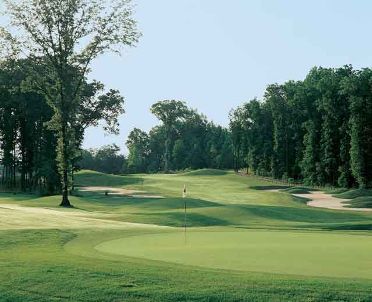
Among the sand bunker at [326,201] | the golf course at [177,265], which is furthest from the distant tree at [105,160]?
the golf course at [177,265]

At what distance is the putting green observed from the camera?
13078mm

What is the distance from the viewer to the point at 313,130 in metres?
90.2

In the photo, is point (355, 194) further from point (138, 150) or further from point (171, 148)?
point (138, 150)

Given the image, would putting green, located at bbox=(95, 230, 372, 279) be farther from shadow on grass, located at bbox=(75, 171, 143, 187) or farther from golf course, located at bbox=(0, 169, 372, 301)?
shadow on grass, located at bbox=(75, 171, 143, 187)

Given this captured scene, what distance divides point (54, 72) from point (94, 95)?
104ft

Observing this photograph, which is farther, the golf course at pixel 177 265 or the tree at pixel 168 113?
the tree at pixel 168 113

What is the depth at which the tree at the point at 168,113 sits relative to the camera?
479ft

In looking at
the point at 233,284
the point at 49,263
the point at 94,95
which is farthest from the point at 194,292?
the point at 94,95

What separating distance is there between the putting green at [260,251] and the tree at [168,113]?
123735mm

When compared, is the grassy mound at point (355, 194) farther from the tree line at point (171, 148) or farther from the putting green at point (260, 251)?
the tree line at point (171, 148)

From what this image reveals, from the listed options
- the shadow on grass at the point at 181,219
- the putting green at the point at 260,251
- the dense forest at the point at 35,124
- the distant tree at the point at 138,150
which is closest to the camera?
the putting green at the point at 260,251

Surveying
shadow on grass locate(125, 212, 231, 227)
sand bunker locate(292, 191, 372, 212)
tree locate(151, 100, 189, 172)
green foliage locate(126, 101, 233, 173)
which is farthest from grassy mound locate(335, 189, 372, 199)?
tree locate(151, 100, 189, 172)

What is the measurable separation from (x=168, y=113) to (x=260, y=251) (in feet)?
430

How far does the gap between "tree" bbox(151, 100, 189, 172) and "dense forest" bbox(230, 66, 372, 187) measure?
97.0ft
